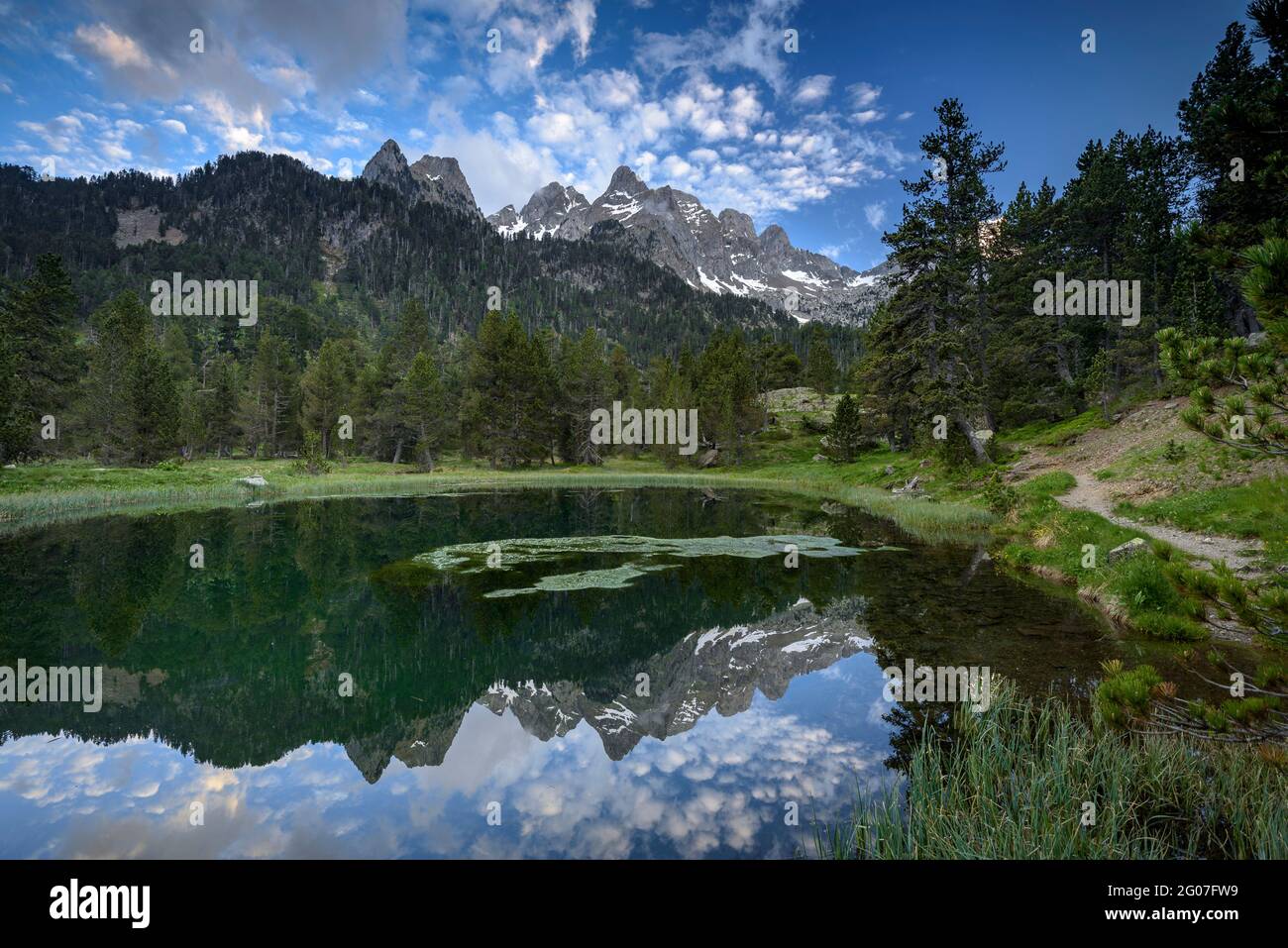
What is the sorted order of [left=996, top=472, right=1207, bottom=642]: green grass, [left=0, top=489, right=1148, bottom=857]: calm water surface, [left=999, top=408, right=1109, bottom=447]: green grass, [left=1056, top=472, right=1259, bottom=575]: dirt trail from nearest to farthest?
[left=0, top=489, right=1148, bottom=857]: calm water surface
[left=996, top=472, right=1207, bottom=642]: green grass
[left=1056, top=472, right=1259, bottom=575]: dirt trail
[left=999, top=408, right=1109, bottom=447]: green grass

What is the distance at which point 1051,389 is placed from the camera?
1876 inches

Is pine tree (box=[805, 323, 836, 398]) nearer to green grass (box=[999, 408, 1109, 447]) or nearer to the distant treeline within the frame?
the distant treeline

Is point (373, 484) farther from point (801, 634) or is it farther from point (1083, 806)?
point (1083, 806)

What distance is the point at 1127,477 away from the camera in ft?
83.0

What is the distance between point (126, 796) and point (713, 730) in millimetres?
8067

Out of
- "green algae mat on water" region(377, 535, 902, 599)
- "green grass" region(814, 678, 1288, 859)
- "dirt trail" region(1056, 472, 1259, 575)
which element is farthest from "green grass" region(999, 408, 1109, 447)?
"green grass" region(814, 678, 1288, 859)

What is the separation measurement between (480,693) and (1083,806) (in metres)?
9.12

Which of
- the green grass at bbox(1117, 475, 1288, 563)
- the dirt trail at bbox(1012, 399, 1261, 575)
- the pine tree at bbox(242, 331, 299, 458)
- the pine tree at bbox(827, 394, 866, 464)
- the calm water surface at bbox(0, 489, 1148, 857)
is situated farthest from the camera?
the pine tree at bbox(242, 331, 299, 458)

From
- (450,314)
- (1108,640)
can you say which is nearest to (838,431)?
(1108,640)

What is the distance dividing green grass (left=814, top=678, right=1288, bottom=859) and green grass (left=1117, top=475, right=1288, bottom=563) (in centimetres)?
1092

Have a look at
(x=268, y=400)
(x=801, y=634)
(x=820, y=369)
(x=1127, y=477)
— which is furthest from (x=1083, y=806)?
(x=268, y=400)

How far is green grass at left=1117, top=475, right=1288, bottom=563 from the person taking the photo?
1467cm

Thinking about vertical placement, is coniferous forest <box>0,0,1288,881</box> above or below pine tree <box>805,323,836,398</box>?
below
